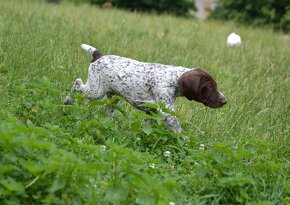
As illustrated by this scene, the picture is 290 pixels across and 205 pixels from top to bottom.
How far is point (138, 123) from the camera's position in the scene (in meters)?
3.81

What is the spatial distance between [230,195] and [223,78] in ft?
11.4

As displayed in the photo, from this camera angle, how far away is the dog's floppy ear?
3.95m

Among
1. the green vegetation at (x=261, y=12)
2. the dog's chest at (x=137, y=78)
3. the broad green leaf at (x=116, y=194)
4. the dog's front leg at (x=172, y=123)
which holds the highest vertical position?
the dog's chest at (x=137, y=78)

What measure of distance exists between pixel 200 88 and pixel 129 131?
0.69 meters

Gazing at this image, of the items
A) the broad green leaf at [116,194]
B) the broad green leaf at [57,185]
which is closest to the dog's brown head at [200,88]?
the broad green leaf at [116,194]

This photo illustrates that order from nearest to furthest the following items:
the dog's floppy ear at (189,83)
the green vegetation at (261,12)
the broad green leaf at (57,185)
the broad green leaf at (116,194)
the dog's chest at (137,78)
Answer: the broad green leaf at (57,185)
the broad green leaf at (116,194)
the dog's floppy ear at (189,83)
the dog's chest at (137,78)
the green vegetation at (261,12)

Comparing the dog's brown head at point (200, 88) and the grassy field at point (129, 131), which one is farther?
the dog's brown head at point (200, 88)

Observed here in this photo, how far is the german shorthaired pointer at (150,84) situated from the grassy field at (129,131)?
0.53 feet

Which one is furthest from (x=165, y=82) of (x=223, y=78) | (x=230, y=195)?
(x=223, y=78)

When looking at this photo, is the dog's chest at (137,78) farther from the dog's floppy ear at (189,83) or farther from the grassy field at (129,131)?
the grassy field at (129,131)

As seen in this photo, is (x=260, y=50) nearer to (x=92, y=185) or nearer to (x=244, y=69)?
(x=244, y=69)

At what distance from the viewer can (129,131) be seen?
4.15m

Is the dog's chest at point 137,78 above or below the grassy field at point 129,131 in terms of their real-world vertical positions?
above

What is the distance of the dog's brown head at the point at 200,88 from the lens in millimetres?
3957
